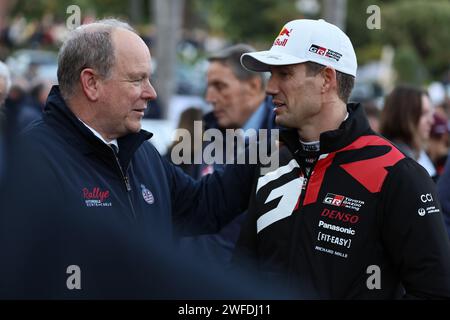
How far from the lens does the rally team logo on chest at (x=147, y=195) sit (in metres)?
3.18

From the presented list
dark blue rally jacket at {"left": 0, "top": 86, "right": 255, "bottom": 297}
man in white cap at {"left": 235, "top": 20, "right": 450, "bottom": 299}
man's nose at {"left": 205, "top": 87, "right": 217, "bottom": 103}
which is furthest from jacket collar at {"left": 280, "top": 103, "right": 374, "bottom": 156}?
man's nose at {"left": 205, "top": 87, "right": 217, "bottom": 103}

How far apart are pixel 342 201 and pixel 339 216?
6 cm

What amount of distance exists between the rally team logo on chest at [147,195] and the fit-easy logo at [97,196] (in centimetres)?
29

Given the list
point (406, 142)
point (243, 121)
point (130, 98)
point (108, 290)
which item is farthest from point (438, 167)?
point (108, 290)

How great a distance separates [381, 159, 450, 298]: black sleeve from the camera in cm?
280

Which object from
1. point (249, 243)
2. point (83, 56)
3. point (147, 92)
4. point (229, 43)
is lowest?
point (249, 243)

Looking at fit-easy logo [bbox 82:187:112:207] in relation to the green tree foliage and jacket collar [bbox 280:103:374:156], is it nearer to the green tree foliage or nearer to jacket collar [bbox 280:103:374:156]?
jacket collar [bbox 280:103:374:156]

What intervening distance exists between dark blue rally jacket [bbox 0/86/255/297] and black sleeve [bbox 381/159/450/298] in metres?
0.84

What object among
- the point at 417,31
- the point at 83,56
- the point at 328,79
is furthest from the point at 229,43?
the point at 83,56

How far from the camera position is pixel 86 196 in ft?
9.16

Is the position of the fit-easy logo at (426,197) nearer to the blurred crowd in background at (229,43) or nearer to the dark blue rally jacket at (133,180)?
the dark blue rally jacket at (133,180)

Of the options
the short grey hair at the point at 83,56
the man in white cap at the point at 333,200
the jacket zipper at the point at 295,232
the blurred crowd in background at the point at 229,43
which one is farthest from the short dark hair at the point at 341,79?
the blurred crowd in background at the point at 229,43

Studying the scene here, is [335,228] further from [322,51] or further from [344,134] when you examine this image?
[322,51]

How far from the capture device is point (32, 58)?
2330 cm
